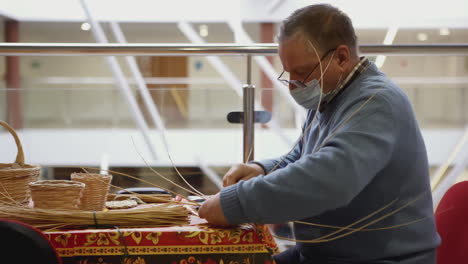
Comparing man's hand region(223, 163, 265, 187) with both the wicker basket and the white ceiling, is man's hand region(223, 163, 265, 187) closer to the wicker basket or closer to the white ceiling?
the wicker basket

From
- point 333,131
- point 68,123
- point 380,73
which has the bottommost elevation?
point 68,123

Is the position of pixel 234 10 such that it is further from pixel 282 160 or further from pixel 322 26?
pixel 322 26

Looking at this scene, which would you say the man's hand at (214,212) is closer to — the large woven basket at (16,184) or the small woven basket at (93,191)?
the small woven basket at (93,191)

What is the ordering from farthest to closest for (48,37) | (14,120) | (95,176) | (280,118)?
(48,37), (280,118), (14,120), (95,176)

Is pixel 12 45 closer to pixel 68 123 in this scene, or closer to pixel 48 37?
pixel 68 123

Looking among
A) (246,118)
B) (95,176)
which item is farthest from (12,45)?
(95,176)

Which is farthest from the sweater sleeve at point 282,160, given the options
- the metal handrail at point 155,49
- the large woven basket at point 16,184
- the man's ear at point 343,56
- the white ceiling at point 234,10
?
the white ceiling at point 234,10

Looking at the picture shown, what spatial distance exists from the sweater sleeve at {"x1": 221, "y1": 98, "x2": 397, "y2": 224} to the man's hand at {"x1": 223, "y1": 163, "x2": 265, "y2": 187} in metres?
0.24

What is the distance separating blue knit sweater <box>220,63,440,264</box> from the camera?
49.1 inches

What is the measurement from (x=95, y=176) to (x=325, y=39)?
70cm

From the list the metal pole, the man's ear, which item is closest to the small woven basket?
the man's ear

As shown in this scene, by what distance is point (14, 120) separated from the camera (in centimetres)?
334

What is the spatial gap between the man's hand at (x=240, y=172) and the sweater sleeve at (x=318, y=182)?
0.80ft

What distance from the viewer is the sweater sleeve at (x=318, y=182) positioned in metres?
1.24
